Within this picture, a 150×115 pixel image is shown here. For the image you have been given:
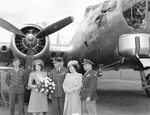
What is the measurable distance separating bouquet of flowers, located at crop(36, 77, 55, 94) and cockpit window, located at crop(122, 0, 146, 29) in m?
2.83

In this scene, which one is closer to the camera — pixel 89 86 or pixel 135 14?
pixel 89 86

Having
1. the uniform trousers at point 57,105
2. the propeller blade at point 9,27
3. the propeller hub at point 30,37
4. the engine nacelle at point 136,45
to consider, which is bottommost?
the uniform trousers at point 57,105

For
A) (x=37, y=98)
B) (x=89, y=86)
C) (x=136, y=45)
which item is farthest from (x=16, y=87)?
(x=136, y=45)

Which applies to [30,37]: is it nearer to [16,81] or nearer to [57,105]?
[16,81]

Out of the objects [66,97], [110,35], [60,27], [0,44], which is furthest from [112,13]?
[0,44]

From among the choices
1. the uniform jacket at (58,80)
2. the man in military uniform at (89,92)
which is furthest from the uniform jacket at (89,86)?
the uniform jacket at (58,80)

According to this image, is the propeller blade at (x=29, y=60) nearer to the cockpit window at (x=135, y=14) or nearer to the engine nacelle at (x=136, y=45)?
the engine nacelle at (x=136, y=45)

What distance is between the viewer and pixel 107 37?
6.92 metres

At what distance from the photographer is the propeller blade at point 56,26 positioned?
8.13 m

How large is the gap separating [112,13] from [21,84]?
314cm

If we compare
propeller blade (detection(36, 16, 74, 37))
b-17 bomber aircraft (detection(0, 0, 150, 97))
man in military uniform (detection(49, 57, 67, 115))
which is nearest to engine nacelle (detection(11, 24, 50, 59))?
b-17 bomber aircraft (detection(0, 0, 150, 97))

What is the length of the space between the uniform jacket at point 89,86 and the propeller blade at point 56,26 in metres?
3.51

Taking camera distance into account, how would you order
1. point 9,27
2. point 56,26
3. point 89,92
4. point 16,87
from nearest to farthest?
point 89,92 → point 16,87 → point 9,27 → point 56,26

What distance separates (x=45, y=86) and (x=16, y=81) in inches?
44.5
